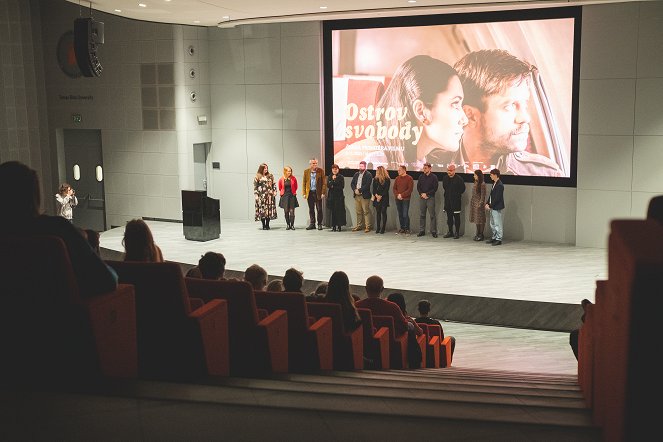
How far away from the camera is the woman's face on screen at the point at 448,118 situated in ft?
51.5

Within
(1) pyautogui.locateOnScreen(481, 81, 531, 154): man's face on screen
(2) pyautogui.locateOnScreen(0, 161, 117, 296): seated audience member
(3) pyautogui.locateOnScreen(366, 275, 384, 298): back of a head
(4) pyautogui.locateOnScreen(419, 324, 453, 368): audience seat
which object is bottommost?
(4) pyautogui.locateOnScreen(419, 324, 453, 368): audience seat

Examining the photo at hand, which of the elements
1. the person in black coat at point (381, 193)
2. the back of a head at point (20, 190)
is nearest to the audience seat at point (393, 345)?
the back of a head at point (20, 190)

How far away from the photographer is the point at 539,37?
578 inches

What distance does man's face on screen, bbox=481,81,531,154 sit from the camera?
15.1 meters

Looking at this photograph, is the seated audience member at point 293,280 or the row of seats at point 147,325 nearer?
the row of seats at point 147,325

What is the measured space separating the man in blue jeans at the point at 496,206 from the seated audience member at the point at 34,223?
12.0m

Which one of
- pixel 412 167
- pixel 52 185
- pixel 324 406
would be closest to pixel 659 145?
pixel 412 167

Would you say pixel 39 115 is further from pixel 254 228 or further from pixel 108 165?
pixel 254 228

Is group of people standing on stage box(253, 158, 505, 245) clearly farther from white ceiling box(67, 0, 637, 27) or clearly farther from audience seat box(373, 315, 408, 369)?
audience seat box(373, 315, 408, 369)

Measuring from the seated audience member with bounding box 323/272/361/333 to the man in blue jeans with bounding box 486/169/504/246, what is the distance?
917 centimetres

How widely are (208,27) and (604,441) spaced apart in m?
16.6

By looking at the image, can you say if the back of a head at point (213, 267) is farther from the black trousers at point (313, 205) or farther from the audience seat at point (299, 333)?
the black trousers at point (313, 205)

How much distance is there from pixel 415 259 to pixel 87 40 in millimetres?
6350

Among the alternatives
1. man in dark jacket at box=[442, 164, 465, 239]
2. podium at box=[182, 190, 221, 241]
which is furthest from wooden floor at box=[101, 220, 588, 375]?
man in dark jacket at box=[442, 164, 465, 239]
